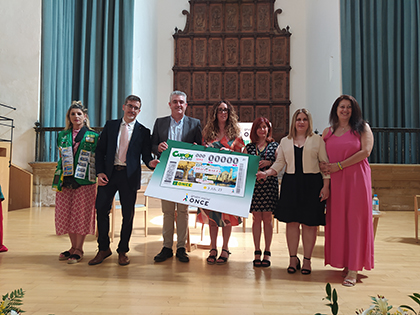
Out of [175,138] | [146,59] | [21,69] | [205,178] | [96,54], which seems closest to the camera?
[205,178]

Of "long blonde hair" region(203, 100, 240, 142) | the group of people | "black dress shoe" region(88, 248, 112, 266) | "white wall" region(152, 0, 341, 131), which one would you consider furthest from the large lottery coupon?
"white wall" region(152, 0, 341, 131)

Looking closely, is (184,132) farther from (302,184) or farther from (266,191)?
(302,184)

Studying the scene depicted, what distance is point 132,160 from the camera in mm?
2963

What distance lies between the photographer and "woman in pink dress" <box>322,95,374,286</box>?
255 centimetres

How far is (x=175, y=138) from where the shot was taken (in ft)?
10.2

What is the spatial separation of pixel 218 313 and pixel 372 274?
1.54 metres

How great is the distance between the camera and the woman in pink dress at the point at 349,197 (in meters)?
2.55

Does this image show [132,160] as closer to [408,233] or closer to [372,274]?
[372,274]

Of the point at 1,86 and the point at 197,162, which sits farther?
the point at 1,86

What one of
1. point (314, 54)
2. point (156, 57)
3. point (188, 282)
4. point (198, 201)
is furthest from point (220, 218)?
point (156, 57)

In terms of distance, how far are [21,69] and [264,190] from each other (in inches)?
272

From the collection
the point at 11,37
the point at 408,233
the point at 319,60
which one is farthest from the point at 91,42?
the point at 408,233

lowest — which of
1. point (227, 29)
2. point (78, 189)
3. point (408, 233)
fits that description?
point (408, 233)

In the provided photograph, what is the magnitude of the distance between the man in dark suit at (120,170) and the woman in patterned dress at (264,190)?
3.05ft
